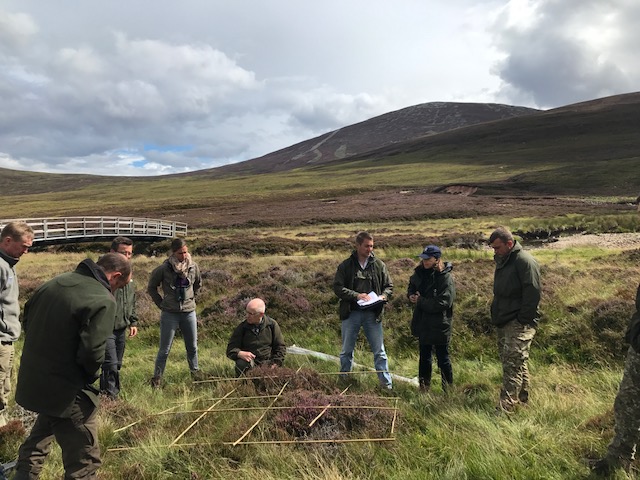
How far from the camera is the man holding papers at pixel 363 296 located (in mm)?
6047

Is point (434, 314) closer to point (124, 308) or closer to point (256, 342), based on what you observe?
point (256, 342)

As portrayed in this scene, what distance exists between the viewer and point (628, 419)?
3.30 m

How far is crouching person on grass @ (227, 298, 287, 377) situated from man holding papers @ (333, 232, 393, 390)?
1.00 m

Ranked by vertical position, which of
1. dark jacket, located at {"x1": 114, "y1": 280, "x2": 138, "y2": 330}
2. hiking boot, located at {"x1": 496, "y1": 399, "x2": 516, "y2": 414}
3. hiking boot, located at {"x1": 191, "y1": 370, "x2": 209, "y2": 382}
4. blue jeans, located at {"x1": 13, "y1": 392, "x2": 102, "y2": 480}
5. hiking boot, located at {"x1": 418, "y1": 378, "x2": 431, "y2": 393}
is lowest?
hiking boot, located at {"x1": 191, "y1": 370, "x2": 209, "y2": 382}

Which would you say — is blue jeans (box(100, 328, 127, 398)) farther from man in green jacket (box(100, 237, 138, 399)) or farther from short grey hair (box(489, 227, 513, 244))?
short grey hair (box(489, 227, 513, 244))

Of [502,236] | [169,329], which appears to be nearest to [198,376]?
[169,329]

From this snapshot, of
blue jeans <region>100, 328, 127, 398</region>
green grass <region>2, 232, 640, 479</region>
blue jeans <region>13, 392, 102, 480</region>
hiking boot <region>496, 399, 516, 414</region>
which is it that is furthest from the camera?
blue jeans <region>100, 328, 127, 398</region>

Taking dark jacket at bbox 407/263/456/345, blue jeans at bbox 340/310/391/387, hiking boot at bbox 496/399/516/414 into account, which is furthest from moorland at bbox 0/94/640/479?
dark jacket at bbox 407/263/456/345

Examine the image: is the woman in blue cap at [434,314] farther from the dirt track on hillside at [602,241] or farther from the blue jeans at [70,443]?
the dirt track on hillside at [602,241]

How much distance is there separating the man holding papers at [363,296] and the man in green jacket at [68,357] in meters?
3.45

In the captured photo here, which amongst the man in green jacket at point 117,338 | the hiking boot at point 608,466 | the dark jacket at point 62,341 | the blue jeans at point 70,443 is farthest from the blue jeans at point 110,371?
the hiking boot at point 608,466

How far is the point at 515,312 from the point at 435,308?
44.4 inches

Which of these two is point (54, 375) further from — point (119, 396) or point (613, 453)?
point (613, 453)

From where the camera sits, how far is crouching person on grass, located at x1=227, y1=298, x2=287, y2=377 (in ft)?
19.8
